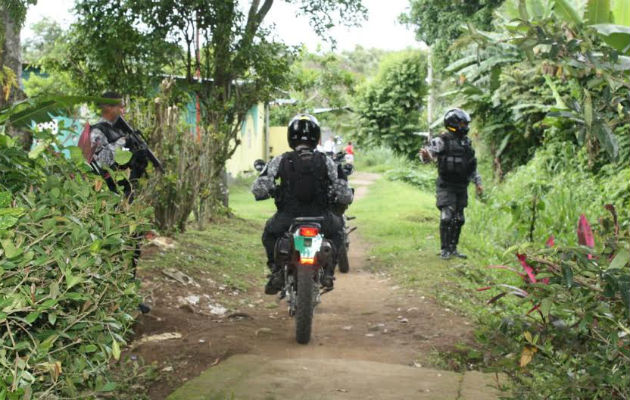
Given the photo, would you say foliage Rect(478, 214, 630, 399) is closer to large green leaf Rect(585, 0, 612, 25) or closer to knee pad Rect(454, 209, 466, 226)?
large green leaf Rect(585, 0, 612, 25)

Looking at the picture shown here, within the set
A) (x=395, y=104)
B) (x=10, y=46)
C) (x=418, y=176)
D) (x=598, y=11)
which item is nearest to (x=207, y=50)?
(x=10, y=46)

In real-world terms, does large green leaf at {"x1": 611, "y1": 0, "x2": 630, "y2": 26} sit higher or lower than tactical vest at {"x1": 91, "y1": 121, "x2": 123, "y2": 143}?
higher

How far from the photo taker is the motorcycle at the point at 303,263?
5859 millimetres

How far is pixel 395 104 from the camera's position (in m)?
38.5

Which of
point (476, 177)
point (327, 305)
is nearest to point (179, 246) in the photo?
point (327, 305)

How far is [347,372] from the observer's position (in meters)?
4.84

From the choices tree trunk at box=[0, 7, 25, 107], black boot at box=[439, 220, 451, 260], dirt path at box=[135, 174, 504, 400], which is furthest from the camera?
black boot at box=[439, 220, 451, 260]

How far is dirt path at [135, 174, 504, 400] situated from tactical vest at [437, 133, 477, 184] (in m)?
2.12

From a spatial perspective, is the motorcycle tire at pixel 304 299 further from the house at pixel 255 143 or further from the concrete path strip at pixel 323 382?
the house at pixel 255 143

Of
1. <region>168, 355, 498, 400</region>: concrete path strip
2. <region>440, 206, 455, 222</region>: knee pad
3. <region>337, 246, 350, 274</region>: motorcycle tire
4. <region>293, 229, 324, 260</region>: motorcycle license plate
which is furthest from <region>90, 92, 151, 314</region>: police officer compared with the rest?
<region>440, 206, 455, 222</region>: knee pad

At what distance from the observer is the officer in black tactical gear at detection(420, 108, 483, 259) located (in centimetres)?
983

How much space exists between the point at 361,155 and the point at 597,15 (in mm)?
41892

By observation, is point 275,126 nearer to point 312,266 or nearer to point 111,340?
point 312,266

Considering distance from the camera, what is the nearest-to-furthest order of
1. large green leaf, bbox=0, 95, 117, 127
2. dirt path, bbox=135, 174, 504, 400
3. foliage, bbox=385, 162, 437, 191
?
large green leaf, bbox=0, 95, 117, 127
dirt path, bbox=135, 174, 504, 400
foliage, bbox=385, 162, 437, 191
